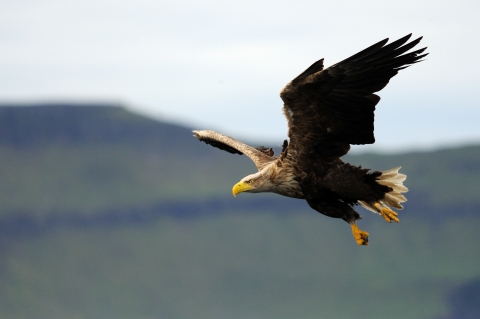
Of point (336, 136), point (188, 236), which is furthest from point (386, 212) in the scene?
point (188, 236)

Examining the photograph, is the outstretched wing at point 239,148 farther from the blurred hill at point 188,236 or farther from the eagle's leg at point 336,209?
the blurred hill at point 188,236

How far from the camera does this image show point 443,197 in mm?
130500

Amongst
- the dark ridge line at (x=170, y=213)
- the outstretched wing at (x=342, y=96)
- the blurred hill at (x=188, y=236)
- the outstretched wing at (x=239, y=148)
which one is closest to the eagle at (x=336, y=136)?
the outstretched wing at (x=342, y=96)

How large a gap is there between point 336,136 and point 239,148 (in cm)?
272

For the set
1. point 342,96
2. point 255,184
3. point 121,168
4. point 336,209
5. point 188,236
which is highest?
point 342,96

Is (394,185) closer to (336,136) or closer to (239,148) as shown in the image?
(336,136)

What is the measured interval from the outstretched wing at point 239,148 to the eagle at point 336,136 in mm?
332

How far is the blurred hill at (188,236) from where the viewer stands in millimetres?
117312

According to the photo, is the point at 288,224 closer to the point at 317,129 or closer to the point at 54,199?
the point at 54,199

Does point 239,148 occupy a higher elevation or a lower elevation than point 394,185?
higher

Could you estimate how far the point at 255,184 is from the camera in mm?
13875

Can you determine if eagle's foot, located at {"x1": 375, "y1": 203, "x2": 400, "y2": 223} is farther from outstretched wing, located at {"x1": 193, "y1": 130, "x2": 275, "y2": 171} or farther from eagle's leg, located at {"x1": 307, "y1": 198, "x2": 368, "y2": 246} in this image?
outstretched wing, located at {"x1": 193, "y1": 130, "x2": 275, "y2": 171}

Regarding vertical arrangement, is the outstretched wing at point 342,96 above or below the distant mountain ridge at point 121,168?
above

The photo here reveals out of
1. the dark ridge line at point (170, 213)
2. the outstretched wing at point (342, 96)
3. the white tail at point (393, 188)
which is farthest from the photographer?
the dark ridge line at point (170, 213)
